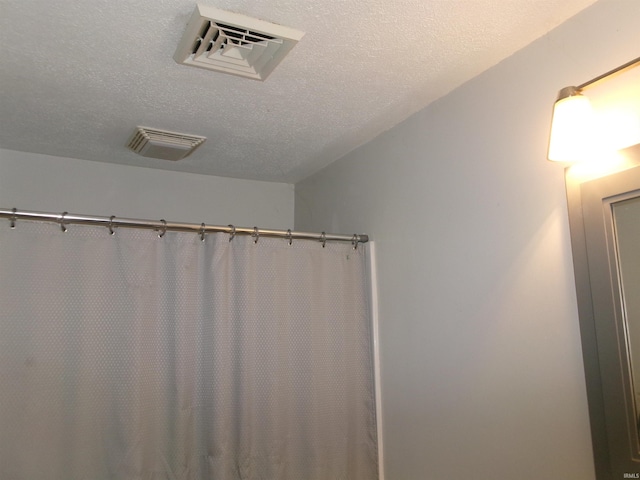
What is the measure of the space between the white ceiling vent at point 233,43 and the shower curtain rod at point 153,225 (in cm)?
52

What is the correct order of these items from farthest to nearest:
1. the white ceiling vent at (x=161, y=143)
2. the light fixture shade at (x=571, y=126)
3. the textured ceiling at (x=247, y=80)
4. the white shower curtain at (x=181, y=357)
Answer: the white ceiling vent at (x=161, y=143) → the white shower curtain at (x=181, y=357) → the textured ceiling at (x=247, y=80) → the light fixture shade at (x=571, y=126)

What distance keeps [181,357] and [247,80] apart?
0.86 metres

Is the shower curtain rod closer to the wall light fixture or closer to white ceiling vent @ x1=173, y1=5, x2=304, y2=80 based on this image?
white ceiling vent @ x1=173, y1=5, x2=304, y2=80

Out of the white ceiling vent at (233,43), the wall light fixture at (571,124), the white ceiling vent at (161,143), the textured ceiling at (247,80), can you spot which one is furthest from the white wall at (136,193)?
the wall light fixture at (571,124)

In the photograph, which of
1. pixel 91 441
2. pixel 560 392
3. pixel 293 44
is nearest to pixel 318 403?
pixel 91 441

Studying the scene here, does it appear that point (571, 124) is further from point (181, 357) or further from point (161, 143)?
point (161, 143)

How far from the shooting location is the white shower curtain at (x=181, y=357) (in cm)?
138

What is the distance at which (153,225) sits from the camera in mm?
1559

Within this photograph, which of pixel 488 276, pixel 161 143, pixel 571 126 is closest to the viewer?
pixel 571 126

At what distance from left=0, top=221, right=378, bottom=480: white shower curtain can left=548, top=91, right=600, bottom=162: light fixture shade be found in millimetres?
938

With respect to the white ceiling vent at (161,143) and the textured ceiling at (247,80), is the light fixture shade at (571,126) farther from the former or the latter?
the white ceiling vent at (161,143)

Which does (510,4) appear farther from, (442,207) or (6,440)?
(6,440)

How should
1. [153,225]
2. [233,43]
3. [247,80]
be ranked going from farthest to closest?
1. [153,225]
2. [247,80]
3. [233,43]

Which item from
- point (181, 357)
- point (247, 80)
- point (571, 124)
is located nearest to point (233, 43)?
point (247, 80)
